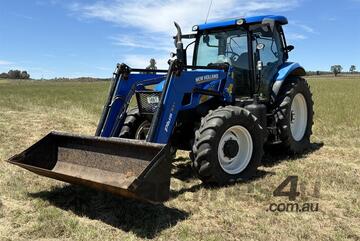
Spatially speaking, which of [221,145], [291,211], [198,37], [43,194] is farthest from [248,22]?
[43,194]

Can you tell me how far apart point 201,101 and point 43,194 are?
8.45 feet

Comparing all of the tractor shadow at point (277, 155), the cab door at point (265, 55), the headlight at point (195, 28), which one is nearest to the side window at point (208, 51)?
the headlight at point (195, 28)

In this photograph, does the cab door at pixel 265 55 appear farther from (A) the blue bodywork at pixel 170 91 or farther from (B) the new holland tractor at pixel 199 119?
(A) the blue bodywork at pixel 170 91

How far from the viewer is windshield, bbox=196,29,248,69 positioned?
24.3 ft

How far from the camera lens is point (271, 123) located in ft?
25.3

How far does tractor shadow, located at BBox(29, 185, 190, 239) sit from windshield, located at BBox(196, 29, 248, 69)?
Answer: 10.6 ft

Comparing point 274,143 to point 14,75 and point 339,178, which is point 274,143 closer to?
point 339,178

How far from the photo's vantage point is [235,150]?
6.21 metres

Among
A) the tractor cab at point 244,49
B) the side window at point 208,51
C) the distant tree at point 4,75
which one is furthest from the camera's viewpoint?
the distant tree at point 4,75

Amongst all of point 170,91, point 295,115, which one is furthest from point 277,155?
point 170,91

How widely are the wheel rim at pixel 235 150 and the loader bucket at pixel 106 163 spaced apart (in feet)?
4.72

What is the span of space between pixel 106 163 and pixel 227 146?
172 cm

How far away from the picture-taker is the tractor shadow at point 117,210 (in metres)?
4.56

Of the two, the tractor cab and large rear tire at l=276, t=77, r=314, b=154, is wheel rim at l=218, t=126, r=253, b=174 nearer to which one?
the tractor cab
